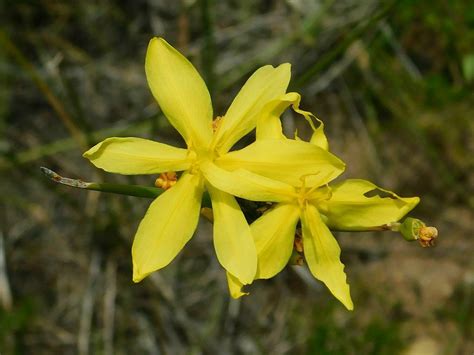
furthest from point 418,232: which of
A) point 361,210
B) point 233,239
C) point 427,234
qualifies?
point 233,239

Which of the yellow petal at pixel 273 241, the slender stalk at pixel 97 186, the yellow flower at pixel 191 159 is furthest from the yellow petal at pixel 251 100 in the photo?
the slender stalk at pixel 97 186

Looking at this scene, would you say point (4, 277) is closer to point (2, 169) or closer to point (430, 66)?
point (2, 169)

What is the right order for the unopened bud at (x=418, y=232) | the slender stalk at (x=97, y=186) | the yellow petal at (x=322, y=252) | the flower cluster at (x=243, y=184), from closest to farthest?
the slender stalk at (x=97, y=186) → the unopened bud at (x=418, y=232) → the flower cluster at (x=243, y=184) → the yellow petal at (x=322, y=252)

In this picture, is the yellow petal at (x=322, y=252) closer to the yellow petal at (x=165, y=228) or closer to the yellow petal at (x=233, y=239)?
the yellow petal at (x=233, y=239)

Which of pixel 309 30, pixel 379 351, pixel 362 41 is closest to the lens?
pixel 309 30

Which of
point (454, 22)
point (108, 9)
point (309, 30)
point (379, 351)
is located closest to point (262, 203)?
point (309, 30)

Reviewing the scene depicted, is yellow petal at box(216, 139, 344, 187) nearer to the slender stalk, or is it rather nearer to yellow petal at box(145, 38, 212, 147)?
yellow petal at box(145, 38, 212, 147)

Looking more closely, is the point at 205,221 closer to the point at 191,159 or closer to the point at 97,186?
the point at 191,159
